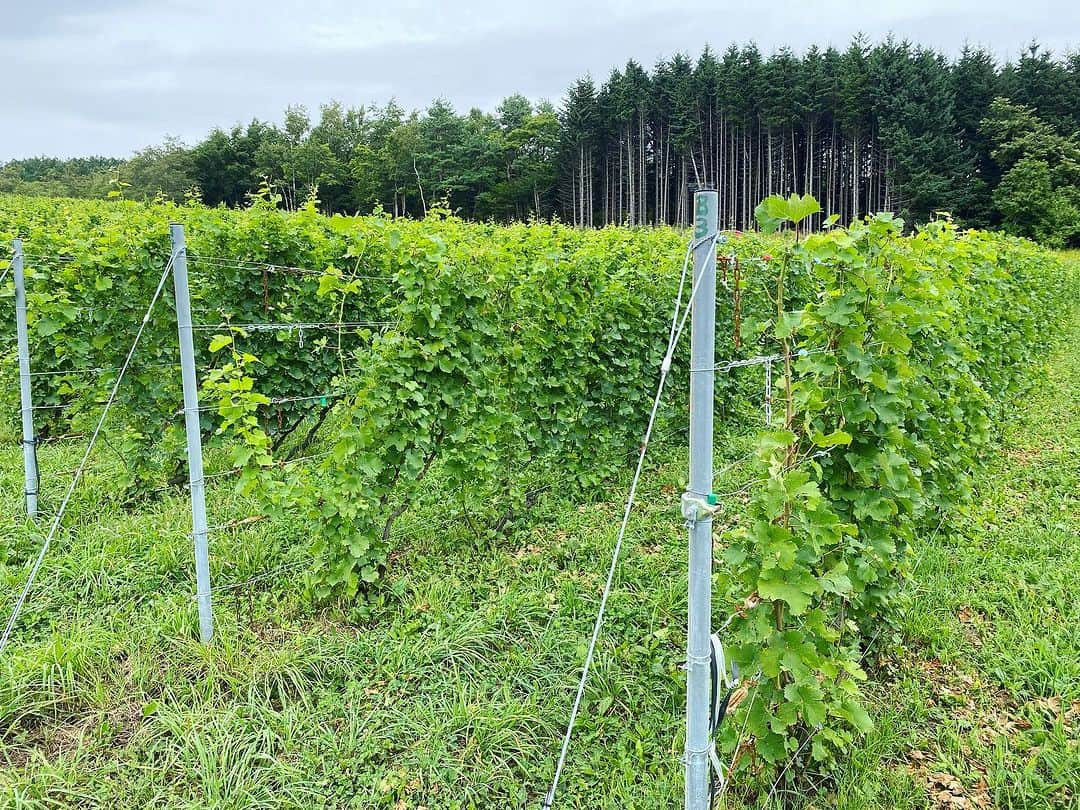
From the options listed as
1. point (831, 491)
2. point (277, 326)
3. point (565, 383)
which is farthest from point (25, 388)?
point (831, 491)

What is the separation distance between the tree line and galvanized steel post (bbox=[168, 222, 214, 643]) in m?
31.0

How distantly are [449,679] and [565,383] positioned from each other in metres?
2.46

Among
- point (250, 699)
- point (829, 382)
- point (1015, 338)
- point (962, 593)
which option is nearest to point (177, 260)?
point (250, 699)

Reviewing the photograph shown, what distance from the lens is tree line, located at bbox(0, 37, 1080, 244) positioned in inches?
1337

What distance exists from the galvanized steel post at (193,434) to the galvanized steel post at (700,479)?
90.3 inches

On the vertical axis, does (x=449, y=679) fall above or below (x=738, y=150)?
below

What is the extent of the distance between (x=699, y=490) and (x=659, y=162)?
40183 millimetres

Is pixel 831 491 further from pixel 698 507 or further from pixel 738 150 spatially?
pixel 738 150

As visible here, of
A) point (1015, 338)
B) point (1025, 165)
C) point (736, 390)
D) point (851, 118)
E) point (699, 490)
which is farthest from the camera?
point (851, 118)

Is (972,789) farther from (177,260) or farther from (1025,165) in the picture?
(1025,165)

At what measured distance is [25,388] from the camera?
406 centimetres

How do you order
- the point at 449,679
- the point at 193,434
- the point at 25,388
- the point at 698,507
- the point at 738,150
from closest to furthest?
the point at 698,507 → the point at 449,679 → the point at 193,434 → the point at 25,388 → the point at 738,150

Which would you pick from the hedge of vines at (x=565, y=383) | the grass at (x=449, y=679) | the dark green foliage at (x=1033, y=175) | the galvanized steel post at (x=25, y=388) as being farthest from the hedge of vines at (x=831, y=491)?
the dark green foliage at (x=1033, y=175)

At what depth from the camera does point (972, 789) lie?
2.39 m
